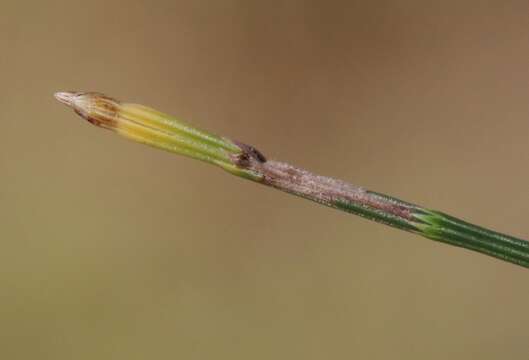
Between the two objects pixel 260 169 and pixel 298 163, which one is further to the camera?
pixel 298 163

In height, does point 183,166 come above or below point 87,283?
above

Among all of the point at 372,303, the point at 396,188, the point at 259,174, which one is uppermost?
the point at 396,188

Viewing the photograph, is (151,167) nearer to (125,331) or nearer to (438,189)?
(125,331)

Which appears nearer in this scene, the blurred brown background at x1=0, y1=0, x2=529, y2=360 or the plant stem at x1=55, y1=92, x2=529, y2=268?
the plant stem at x1=55, y1=92, x2=529, y2=268

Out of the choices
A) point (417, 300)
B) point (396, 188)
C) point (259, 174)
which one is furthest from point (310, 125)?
point (259, 174)

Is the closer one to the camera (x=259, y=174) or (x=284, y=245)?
(x=259, y=174)

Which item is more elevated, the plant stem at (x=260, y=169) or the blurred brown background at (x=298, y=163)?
the blurred brown background at (x=298, y=163)

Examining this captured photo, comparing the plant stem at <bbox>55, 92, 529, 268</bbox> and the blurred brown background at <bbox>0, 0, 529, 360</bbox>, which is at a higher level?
the blurred brown background at <bbox>0, 0, 529, 360</bbox>

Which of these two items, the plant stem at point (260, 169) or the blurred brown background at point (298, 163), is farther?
the blurred brown background at point (298, 163)
